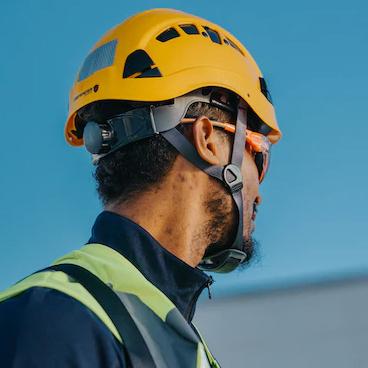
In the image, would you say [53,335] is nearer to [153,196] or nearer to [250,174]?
[153,196]

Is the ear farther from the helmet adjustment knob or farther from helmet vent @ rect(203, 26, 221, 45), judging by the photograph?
helmet vent @ rect(203, 26, 221, 45)

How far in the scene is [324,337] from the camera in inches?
492

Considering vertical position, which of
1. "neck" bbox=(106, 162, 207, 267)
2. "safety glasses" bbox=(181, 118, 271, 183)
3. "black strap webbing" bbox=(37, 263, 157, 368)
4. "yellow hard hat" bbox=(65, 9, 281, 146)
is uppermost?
"yellow hard hat" bbox=(65, 9, 281, 146)

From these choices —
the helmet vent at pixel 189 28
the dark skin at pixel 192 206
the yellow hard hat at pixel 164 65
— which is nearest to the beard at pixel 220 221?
the dark skin at pixel 192 206

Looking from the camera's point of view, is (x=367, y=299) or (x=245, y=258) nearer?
(x=245, y=258)

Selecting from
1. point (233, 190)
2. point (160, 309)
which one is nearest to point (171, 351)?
point (160, 309)

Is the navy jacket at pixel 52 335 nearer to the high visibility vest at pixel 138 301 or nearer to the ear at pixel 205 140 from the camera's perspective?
the high visibility vest at pixel 138 301

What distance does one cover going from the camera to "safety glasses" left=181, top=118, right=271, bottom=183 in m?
2.99

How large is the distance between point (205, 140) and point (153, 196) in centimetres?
33

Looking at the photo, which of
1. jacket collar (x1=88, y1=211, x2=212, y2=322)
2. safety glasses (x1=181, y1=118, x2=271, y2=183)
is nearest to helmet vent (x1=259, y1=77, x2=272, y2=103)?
safety glasses (x1=181, y1=118, x2=271, y2=183)

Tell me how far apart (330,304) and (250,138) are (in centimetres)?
1016

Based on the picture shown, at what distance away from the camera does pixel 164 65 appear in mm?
3018

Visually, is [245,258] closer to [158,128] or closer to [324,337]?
[158,128]

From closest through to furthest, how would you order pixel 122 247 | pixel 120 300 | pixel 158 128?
pixel 120 300 → pixel 122 247 → pixel 158 128
